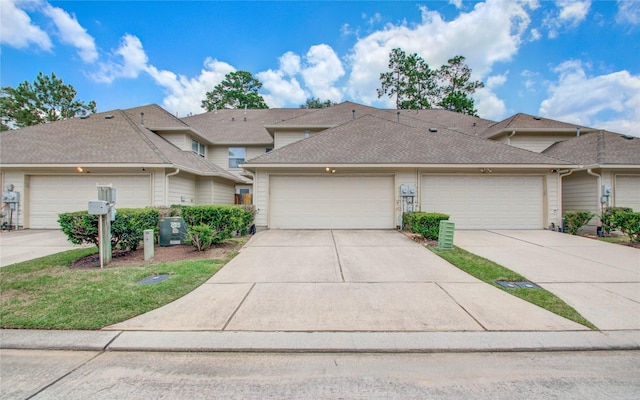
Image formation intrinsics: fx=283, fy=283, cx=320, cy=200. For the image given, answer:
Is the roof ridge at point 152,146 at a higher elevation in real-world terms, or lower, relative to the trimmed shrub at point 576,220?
higher

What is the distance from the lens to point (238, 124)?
19766mm

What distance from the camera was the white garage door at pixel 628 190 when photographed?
456 inches

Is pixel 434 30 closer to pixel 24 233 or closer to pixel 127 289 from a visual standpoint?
pixel 127 289

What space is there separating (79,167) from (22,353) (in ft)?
34.1

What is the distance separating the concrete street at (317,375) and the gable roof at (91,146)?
936cm

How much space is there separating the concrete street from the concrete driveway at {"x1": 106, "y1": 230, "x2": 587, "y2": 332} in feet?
1.67

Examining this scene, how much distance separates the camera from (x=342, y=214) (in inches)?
434

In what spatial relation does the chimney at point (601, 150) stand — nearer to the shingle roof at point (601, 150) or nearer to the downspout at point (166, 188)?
the shingle roof at point (601, 150)

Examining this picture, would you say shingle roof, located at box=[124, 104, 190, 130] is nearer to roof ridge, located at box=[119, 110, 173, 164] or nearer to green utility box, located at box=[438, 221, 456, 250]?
roof ridge, located at box=[119, 110, 173, 164]

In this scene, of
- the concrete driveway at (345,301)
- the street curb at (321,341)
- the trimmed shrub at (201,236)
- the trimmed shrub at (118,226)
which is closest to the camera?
the street curb at (321,341)

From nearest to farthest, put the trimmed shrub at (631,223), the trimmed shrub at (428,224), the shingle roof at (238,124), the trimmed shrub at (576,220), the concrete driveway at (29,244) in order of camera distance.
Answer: the concrete driveway at (29,244) → the trimmed shrub at (428,224) → the trimmed shrub at (631,223) → the trimmed shrub at (576,220) → the shingle roof at (238,124)

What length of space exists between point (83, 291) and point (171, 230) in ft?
11.8

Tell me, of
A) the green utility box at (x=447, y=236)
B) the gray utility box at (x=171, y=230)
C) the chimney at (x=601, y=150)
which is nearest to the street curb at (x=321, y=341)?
the green utility box at (x=447, y=236)

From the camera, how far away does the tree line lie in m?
28.1
